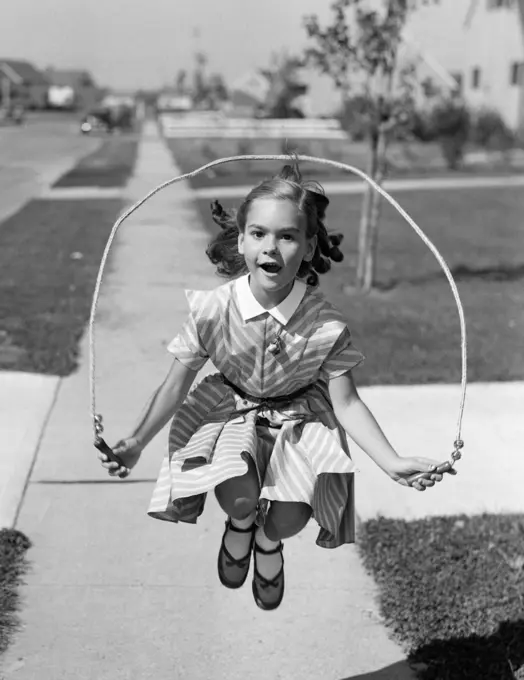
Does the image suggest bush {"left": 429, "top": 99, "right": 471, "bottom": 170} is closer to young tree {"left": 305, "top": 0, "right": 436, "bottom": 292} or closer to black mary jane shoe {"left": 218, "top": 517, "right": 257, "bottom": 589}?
young tree {"left": 305, "top": 0, "right": 436, "bottom": 292}

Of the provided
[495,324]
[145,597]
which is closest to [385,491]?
[145,597]

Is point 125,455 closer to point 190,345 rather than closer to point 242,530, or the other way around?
point 190,345

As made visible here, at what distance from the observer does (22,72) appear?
70.1m

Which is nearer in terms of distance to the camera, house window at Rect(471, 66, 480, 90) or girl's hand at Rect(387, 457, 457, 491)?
girl's hand at Rect(387, 457, 457, 491)

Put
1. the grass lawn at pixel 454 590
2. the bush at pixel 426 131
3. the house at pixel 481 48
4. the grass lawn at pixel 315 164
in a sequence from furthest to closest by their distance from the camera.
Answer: the house at pixel 481 48
the bush at pixel 426 131
the grass lawn at pixel 315 164
the grass lawn at pixel 454 590

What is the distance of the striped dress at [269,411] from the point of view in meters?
3.08

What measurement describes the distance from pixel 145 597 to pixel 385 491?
1656 millimetres

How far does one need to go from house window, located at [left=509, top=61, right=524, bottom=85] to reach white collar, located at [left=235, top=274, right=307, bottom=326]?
38674 mm

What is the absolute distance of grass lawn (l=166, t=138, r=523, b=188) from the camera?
24328 mm

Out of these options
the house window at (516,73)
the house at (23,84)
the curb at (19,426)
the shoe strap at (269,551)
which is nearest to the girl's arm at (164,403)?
the shoe strap at (269,551)

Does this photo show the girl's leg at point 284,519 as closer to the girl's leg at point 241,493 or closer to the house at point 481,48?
the girl's leg at point 241,493

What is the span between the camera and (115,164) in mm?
27547

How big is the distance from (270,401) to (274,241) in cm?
53

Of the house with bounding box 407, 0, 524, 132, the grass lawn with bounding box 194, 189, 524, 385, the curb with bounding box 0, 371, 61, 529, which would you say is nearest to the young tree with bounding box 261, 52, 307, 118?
the house with bounding box 407, 0, 524, 132
